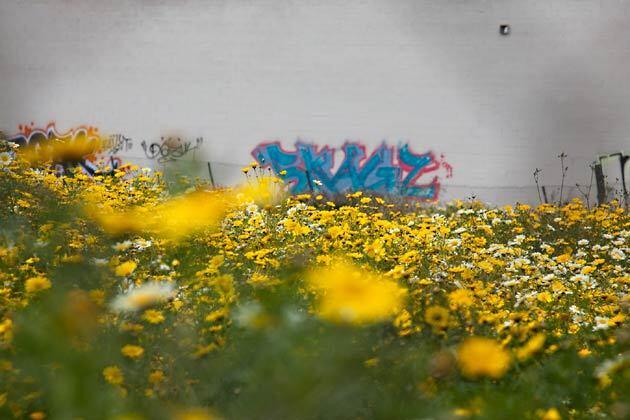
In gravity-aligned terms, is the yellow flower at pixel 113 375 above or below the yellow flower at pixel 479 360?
above

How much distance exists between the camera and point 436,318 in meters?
2.54

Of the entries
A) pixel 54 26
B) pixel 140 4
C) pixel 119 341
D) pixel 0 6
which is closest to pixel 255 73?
pixel 140 4

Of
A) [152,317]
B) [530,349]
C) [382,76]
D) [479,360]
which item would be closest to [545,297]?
[530,349]

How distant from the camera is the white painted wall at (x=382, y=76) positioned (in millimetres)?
13445

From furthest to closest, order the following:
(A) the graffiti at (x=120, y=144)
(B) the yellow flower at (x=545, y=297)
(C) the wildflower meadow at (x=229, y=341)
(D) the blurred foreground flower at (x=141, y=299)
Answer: (A) the graffiti at (x=120, y=144) → (B) the yellow flower at (x=545, y=297) → (D) the blurred foreground flower at (x=141, y=299) → (C) the wildflower meadow at (x=229, y=341)

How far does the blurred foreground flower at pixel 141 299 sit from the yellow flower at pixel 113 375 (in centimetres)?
17

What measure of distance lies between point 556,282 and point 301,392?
12.9ft

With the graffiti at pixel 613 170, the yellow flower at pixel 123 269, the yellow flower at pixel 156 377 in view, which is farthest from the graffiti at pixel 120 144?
the yellow flower at pixel 156 377

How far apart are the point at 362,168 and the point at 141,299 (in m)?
12.0

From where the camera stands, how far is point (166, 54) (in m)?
15.1

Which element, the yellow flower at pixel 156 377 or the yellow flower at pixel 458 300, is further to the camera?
the yellow flower at pixel 458 300

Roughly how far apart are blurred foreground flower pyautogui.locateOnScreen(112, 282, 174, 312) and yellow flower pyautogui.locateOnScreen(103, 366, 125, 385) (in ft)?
0.56

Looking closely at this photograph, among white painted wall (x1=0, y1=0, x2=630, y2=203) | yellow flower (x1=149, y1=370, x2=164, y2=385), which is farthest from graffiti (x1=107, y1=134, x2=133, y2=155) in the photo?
yellow flower (x1=149, y1=370, x2=164, y2=385)

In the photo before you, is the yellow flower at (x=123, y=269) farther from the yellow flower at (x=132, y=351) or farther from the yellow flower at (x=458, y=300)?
the yellow flower at (x=458, y=300)
